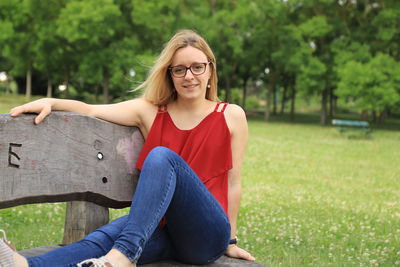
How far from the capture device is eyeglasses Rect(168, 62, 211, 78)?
339 centimetres

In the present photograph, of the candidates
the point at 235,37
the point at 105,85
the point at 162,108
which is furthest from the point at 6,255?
the point at 235,37

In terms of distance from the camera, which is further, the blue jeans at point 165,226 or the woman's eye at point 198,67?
the woman's eye at point 198,67

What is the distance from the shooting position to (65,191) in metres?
2.91

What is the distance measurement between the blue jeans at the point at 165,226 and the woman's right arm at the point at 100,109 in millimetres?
477

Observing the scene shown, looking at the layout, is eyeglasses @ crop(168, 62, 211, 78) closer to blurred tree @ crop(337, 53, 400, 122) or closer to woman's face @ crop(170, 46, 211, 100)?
woman's face @ crop(170, 46, 211, 100)

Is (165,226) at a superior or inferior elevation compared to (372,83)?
inferior

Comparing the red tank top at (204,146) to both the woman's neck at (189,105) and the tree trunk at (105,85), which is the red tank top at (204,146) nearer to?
the woman's neck at (189,105)

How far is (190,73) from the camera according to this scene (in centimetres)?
338

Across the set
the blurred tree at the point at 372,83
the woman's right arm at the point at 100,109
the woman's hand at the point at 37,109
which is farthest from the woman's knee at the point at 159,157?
the blurred tree at the point at 372,83

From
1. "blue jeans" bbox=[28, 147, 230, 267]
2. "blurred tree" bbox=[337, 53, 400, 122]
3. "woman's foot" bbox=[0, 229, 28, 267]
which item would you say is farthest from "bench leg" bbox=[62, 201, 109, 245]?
"blurred tree" bbox=[337, 53, 400, 122]

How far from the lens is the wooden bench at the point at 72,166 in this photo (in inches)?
105

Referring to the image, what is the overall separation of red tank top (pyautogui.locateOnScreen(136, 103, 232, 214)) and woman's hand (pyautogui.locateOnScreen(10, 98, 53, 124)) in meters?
0.70

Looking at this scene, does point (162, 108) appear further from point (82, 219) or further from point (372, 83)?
point (372, 83)

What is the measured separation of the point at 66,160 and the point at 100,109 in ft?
1.51
